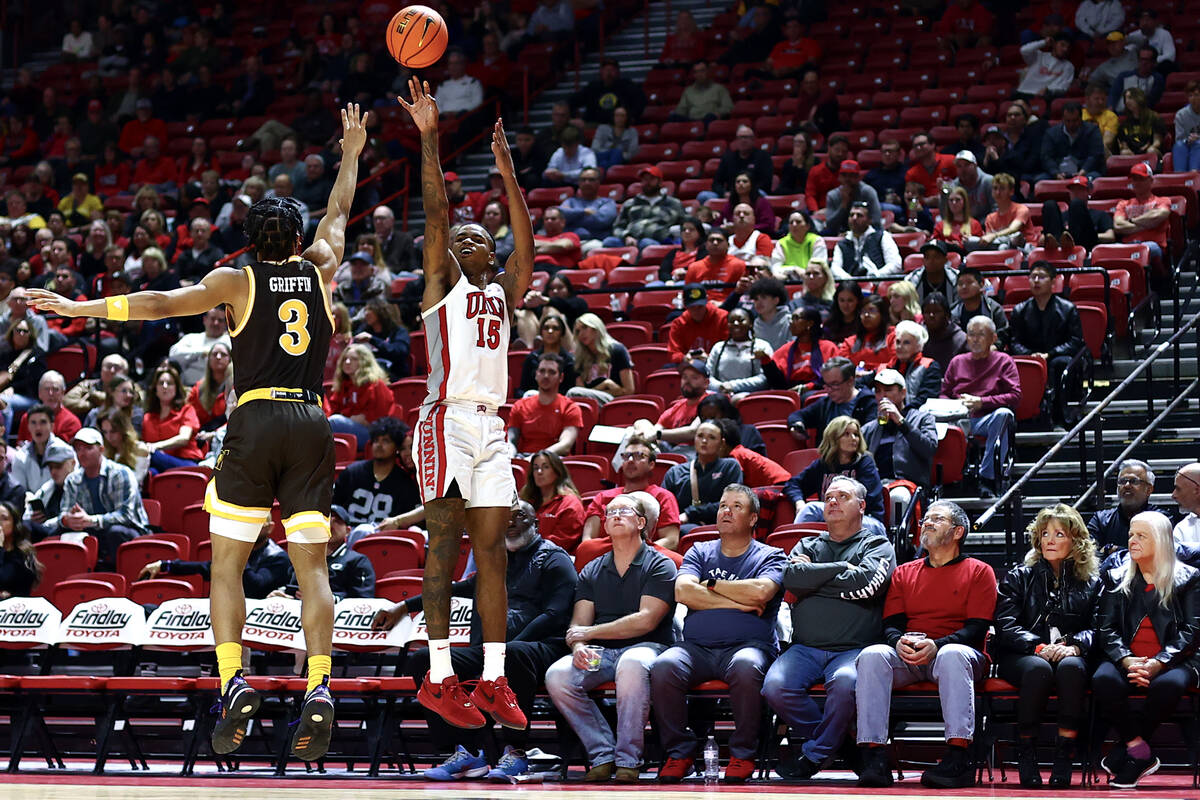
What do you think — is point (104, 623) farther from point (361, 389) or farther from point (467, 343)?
point (467, 343)

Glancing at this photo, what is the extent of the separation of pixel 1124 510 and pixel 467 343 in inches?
167

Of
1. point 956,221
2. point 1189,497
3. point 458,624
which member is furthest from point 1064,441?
point 956,221

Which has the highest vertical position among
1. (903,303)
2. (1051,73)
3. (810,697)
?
(1051,73)

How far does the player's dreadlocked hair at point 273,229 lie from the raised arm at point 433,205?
1.85 feet

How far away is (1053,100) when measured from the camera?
1591 cm

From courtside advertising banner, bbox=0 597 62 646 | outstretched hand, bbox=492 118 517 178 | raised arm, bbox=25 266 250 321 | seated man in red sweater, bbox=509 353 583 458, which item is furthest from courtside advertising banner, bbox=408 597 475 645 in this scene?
raised arm, bbox=25 266 250 321

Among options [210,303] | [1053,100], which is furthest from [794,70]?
[210,303]

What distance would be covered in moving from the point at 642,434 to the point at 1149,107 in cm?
723

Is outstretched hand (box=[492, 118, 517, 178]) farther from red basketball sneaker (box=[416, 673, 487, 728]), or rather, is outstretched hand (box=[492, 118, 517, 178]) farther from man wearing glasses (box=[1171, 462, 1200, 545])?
man wearing glasses (box=[1171, 462, 1200, 545])

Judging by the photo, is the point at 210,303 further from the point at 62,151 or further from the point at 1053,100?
the point at 62,151

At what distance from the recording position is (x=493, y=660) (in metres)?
6.79

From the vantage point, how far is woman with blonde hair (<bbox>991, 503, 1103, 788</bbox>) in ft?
25.7

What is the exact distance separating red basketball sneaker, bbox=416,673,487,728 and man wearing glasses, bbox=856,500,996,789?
85.8 inches

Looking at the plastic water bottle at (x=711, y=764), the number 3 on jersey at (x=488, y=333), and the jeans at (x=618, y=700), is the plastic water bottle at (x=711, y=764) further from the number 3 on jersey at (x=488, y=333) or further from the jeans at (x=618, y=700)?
the number 3 on jersey at (x=488, y=333)
